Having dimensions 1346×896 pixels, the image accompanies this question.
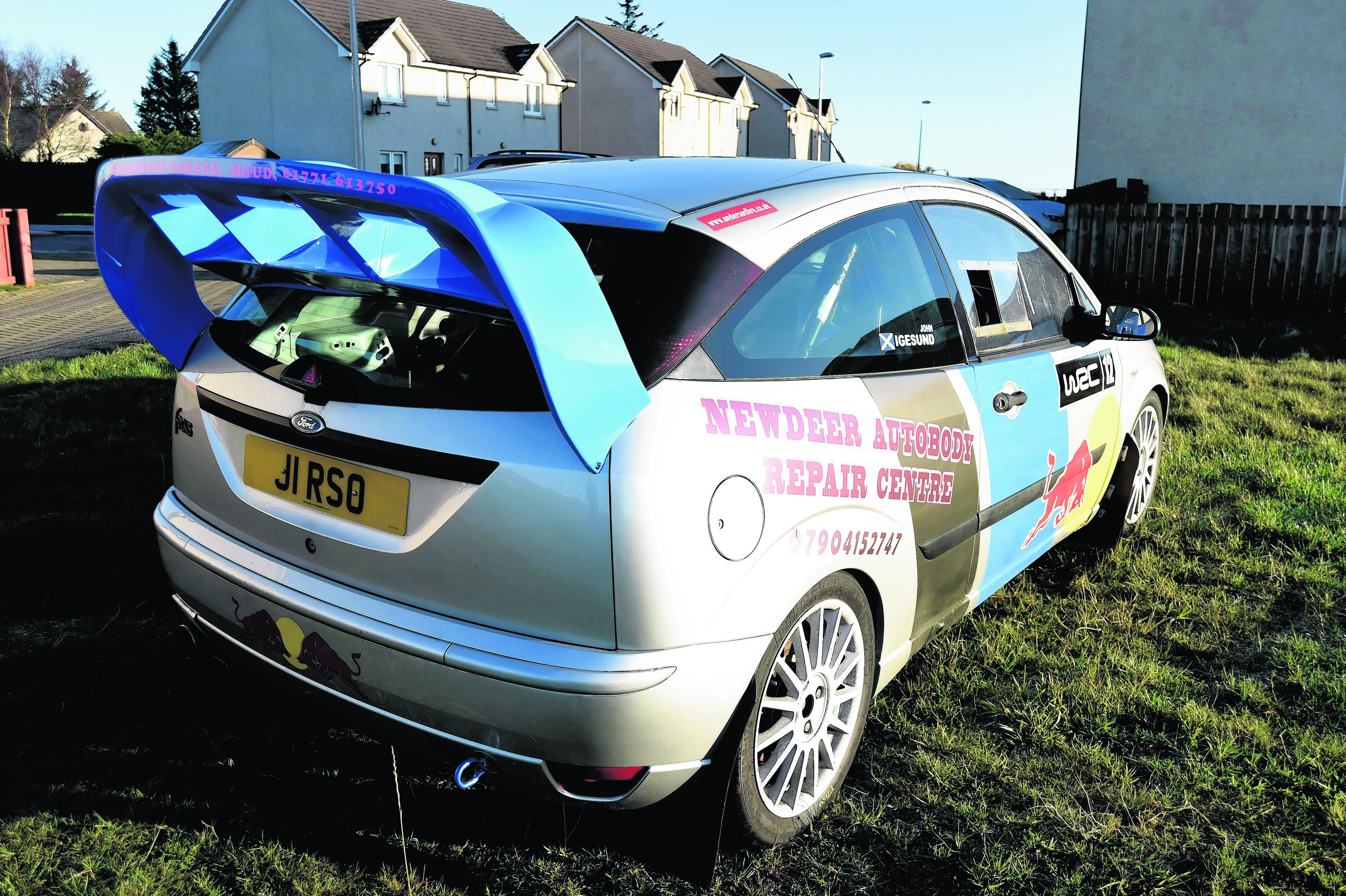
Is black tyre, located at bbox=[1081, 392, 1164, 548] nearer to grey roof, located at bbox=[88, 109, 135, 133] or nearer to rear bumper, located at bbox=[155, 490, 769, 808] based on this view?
rear bumper, located at bbox=[155, 490, 769, 808]

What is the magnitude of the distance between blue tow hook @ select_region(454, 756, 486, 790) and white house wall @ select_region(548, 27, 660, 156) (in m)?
49.9

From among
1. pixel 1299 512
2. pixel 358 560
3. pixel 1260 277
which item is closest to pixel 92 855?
pixel 358 560

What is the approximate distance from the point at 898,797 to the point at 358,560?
5.35 feet

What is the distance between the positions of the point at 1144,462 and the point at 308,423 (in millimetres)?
4026

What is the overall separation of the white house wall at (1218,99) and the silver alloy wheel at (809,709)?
2092cm

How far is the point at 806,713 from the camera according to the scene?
2521mm

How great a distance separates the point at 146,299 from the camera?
8.93 feet

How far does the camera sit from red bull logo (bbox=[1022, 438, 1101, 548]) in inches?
140

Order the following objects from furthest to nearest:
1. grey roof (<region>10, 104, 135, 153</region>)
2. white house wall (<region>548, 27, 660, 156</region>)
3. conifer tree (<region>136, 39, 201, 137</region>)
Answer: conifer tree (<region>136, 39, 201, 137</region>), grey roof (<region>10, 104, 135, 153</region>), white house wall (<region>548, 27, 660, 156</region>)

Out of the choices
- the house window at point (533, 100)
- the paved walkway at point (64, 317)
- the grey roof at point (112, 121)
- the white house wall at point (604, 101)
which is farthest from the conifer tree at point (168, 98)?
the paved walkway at point (64, 317)

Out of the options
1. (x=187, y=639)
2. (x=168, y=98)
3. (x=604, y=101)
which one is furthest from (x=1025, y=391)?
(x=168, y=98)

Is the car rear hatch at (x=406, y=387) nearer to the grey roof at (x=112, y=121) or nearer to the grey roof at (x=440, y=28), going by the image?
the grey roof at (x=440, y=28)

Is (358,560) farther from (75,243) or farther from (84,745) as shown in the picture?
(75,243)

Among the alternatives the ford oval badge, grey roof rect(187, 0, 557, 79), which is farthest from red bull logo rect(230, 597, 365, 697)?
grey roof rect(187, 0, 557, 79)
